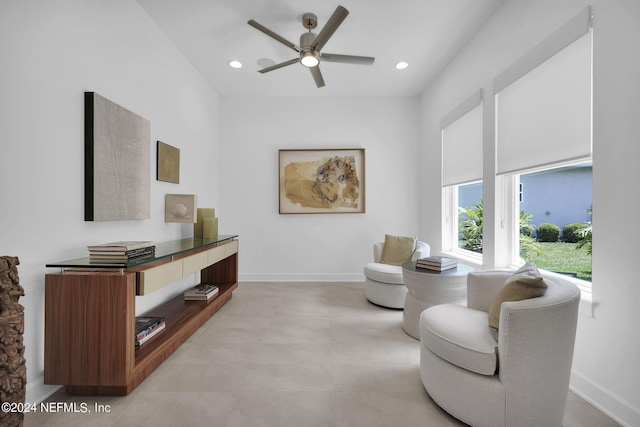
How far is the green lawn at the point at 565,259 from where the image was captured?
6.54 feet

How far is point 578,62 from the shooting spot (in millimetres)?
1847

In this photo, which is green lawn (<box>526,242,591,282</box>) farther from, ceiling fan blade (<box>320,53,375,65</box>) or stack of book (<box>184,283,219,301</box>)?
stack of book (<box>184,283,219,301</box>)

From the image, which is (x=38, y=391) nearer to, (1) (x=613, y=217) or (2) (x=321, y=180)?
(1) (x=613, y=217)

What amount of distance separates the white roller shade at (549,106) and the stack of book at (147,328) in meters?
3.13

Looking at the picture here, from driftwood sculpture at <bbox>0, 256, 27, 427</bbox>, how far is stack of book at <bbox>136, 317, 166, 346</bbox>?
0.70m

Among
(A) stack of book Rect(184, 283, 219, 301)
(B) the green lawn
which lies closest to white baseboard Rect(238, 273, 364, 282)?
(A) stack of book Rect(184, 283, 219, 301)

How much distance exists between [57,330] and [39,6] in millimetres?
1877

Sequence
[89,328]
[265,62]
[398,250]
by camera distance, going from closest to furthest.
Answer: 1. [89,328]
2. [265,62]
3. [398,250]

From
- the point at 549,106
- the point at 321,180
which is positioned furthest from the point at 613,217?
the point at 321,180

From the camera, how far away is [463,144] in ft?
10.9

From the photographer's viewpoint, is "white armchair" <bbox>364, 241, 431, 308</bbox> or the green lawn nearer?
the green lawn

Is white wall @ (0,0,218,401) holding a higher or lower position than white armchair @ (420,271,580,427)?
higher

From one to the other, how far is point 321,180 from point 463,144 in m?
2.03

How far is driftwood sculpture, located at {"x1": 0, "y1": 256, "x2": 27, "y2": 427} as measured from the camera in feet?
4.16
